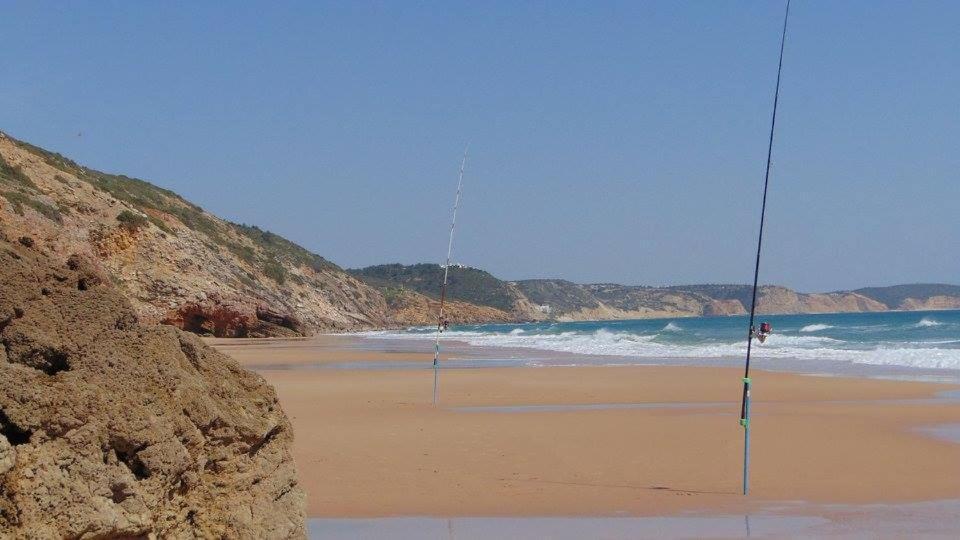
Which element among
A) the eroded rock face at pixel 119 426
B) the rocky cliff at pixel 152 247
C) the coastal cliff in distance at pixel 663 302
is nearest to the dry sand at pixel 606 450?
the eroded rock face at pixel 119 426

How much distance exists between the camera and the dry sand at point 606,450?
768 centimetres

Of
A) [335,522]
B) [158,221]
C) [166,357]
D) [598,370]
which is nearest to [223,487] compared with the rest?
[166,357]

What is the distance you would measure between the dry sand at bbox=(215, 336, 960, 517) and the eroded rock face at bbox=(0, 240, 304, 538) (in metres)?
2.25

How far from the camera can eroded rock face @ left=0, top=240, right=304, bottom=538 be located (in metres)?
3.88

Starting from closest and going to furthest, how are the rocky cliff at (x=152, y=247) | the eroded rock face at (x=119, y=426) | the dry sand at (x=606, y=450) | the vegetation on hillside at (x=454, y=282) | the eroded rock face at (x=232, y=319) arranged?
the eroded rock face at (x=119, y=426) < the dry sand at (x=606, y=450) < the rocky cliff at (x=152, y=247) < the eroded rock face at (x=232, y=319) < the vegetation on hillside at (x=454, y=282)

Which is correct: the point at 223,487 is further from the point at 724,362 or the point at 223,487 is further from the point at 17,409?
the point at 724,362

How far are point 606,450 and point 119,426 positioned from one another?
261 inches

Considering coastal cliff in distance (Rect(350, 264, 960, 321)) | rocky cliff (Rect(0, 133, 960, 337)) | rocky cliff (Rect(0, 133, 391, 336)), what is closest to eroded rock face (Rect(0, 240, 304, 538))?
rocky cliff (Rect(0, 133, 960, 337))

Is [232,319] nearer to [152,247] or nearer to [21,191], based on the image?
[152,247]

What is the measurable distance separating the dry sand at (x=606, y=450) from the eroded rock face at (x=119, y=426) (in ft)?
7.39

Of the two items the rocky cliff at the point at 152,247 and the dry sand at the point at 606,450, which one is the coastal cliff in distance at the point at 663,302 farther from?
the dry sand at the point at 606,450

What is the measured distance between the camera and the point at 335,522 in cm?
683

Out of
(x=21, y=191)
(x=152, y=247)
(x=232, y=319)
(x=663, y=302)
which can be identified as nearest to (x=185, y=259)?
(x=152, y=247)

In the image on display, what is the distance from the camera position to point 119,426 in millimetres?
4148
